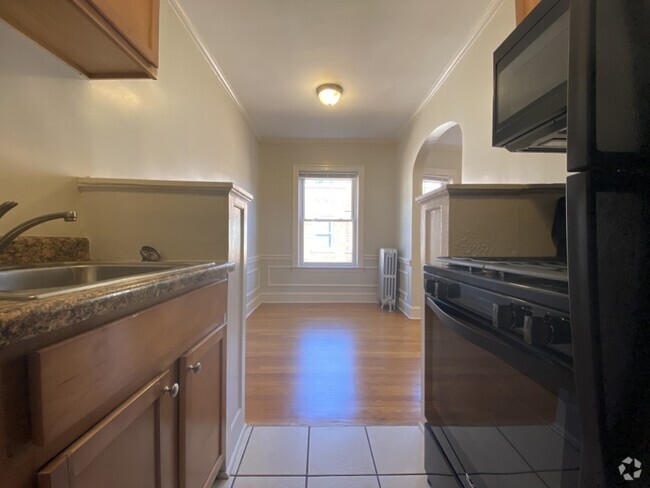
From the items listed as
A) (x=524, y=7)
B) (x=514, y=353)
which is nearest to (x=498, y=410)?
(x=514, y=353)

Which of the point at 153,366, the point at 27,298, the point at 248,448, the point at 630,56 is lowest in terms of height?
the point at 248,448

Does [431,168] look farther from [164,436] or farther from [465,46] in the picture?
[164,436]

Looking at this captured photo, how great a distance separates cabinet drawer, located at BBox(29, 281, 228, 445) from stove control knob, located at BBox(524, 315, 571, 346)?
2.53 ft

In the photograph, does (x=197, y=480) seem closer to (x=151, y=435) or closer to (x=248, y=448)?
(x=151, y=435)

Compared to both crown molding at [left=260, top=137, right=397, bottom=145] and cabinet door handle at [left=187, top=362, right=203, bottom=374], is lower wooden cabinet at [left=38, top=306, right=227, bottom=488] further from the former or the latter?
crown molding at [left=260, top=137, right=397, bottom=145]

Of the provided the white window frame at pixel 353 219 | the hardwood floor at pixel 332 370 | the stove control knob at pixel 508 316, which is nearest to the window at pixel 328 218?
the white window frame at pixel 353 219

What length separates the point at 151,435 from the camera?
76cm

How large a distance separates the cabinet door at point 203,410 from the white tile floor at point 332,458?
0.29 metres

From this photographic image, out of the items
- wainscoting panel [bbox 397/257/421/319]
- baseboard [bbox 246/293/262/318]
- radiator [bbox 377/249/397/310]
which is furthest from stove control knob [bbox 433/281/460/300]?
radiator [bbox 377/249/397/310]

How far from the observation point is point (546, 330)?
0.58 meters

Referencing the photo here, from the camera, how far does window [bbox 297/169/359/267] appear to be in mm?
5320

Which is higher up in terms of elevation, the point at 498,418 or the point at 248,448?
the point at 498,418

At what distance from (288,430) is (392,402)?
0.70 m

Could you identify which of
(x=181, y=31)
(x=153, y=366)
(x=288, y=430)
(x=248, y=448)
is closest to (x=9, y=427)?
(x=153, y=366)
